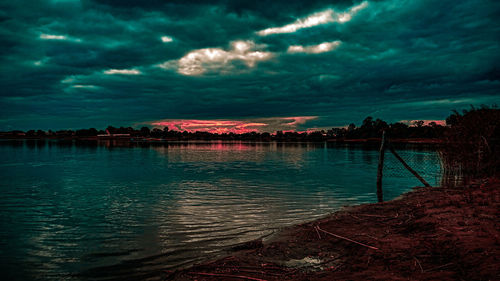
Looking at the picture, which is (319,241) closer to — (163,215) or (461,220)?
(461,220)

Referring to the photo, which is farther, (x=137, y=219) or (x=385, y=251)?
(x=137, y=219)

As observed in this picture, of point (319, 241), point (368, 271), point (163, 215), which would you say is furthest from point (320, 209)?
point (368, 271)

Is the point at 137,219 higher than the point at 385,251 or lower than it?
lower

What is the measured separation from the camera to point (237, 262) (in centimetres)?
1016

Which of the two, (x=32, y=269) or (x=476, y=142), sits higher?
(x=476, y=142)

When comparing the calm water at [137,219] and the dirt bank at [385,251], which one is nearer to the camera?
the dirt bank at [385,251]

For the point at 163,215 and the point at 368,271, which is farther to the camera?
the point at 163,215

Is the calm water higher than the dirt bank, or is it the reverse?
the dirt bank

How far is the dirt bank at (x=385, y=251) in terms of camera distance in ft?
26.6

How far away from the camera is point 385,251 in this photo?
9719 millimetres

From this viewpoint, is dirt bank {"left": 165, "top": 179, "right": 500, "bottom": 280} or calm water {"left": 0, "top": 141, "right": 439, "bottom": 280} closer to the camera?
dirt bank {"left": 165, "top": 179, "right": 500, "bottom": 280}

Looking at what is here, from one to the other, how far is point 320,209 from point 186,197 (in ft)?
36.2

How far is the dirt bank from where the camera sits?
8.11m

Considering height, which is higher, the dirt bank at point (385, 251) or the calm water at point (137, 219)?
the dirt bank at point (385, 251)
